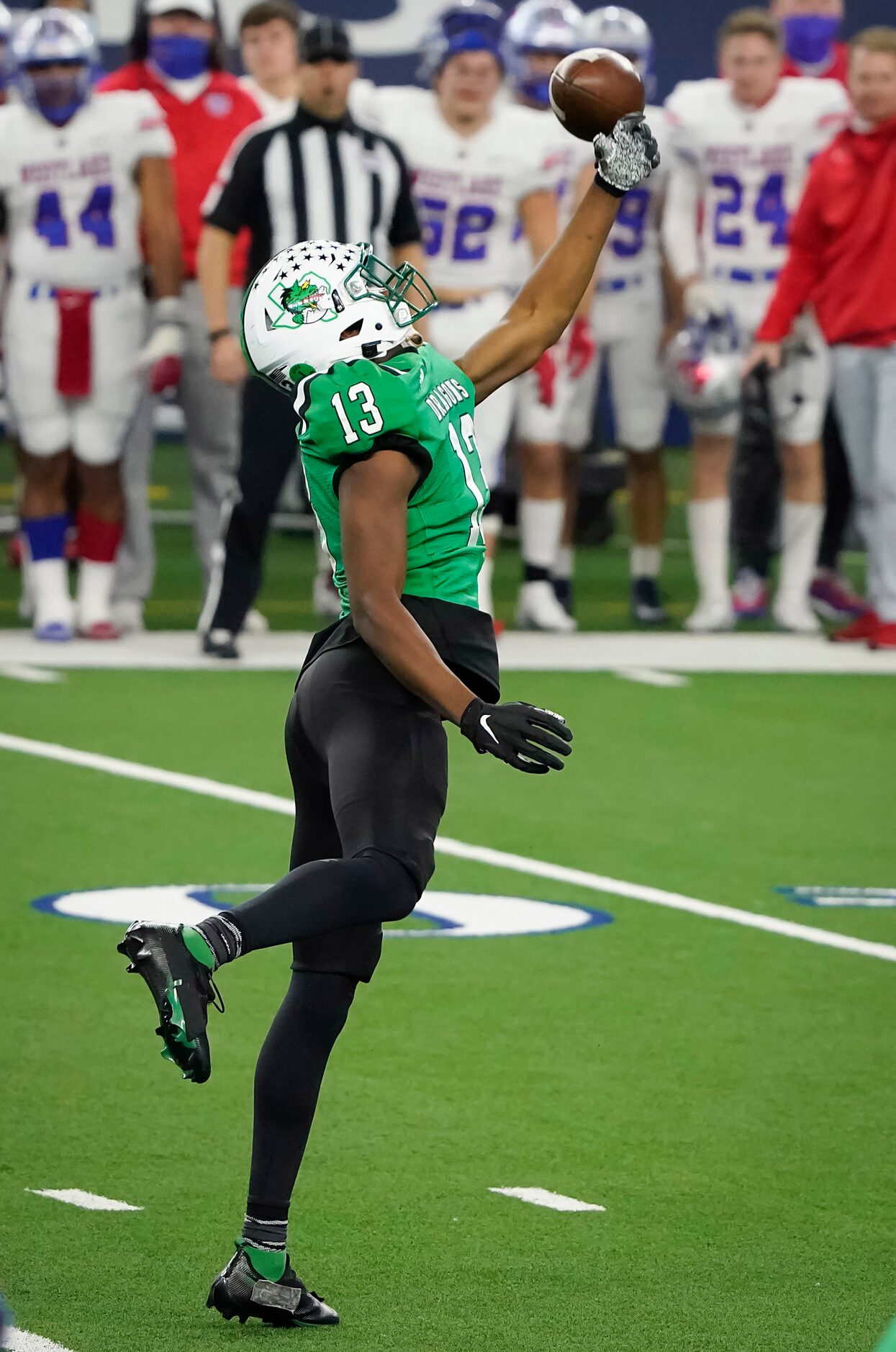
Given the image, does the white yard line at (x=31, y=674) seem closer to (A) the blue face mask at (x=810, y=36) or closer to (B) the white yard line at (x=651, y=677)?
(B) the white yard line at (x=651, y=677)

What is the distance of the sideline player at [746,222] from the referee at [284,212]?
4.84 ft

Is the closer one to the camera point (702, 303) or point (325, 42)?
point (325, 42)

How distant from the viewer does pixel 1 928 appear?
6180mm

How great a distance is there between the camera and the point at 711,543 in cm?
1091

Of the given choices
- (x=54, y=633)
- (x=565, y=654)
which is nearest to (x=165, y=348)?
(x=54, y=633)

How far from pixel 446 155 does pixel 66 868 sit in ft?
14.6

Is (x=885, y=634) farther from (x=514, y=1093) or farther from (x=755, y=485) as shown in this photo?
(x=514, y=1093)

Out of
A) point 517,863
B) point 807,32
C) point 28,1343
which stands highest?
point 807,32

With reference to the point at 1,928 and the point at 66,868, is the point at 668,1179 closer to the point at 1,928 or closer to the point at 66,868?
the point at 1,928

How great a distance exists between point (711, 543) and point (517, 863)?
415 cm

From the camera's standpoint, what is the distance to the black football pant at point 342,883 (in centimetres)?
371

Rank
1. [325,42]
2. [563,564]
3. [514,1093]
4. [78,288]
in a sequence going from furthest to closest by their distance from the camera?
[563,564] → [78,288] → [325,42] → [514,1093]

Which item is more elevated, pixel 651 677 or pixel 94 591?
pixel 94 591

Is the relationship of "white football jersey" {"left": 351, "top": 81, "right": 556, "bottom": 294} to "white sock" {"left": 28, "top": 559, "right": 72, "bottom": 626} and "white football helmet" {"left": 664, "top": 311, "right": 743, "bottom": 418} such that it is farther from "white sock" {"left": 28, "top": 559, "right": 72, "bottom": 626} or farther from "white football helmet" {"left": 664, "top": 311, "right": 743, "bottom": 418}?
"white sock" {"left": 28, "top": 559, "right": 72, "bottom": 626}
